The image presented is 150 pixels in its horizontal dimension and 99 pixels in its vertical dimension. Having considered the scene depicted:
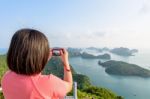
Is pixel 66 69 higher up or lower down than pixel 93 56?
higher up

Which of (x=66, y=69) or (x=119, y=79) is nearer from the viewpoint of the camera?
(x=66, y=69)

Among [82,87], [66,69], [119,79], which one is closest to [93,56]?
[119,79]

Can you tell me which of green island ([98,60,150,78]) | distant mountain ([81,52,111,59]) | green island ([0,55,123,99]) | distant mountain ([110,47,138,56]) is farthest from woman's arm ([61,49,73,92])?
distant mountain ([110,47,138,56])

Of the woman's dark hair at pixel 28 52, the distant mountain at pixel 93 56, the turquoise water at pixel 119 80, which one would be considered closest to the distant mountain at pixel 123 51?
the distant mountain at pixel 93 56

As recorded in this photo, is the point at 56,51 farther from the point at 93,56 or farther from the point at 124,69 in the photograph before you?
the point at 93,56

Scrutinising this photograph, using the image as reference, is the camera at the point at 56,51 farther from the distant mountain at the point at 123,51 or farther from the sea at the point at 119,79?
the distant mountain at the point at 123,51

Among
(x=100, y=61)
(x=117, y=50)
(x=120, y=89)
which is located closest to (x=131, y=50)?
(x=117, y=50)

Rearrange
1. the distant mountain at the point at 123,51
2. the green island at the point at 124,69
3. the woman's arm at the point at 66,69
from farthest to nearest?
1. the distant mountain at the point at 123,51
2. the green island at the point at 124,69
3. the woman's arm at the point at 66,69
